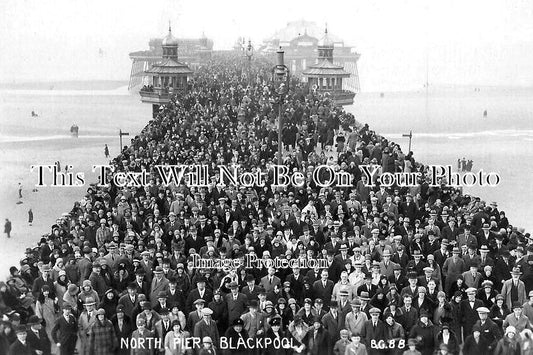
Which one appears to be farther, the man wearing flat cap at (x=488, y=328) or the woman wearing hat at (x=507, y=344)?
the man wearing flat cap at (x=488, y=328)

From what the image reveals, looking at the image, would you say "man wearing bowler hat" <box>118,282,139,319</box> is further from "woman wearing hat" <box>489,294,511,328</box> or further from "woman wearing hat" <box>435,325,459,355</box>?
"woman wearing hat" <box>489,294,511,328</box>

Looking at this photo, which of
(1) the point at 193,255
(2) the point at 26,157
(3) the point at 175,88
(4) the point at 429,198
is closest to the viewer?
(1) the point at 193,255

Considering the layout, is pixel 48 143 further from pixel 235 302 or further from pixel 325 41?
pixel 235 302

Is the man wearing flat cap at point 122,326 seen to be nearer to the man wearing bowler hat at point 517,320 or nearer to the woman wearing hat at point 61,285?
the woman wearing hat at point 61,285

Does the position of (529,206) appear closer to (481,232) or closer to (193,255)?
(481,232)

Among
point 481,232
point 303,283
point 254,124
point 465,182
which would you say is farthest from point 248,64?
point 303,283

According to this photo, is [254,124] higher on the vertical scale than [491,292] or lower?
higher

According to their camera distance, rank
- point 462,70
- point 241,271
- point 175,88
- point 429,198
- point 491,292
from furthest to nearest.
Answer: point 175,88 → point 462,70 → point 429,198 → point 241,271 → point 491,292

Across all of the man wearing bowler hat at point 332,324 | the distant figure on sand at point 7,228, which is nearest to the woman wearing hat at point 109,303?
the man wearing bowler hat at point 332,324
